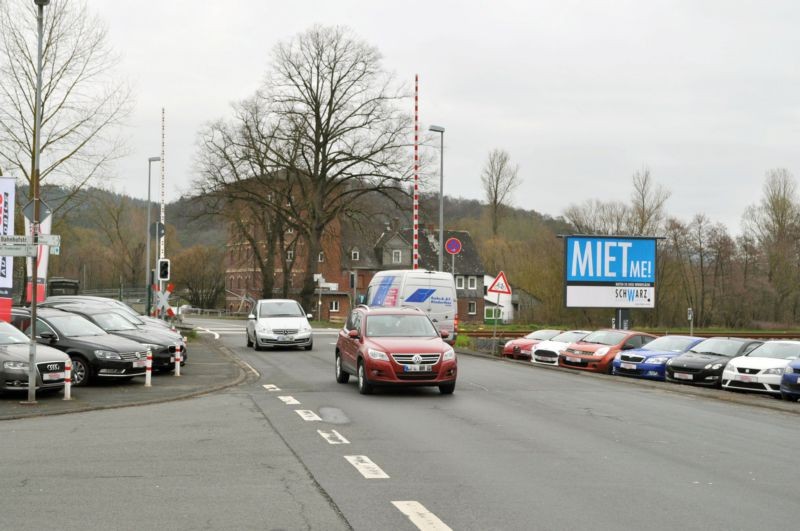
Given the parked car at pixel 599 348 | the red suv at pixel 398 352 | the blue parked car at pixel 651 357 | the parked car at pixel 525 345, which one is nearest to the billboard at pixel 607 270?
→ the parked car at pixel 525 345

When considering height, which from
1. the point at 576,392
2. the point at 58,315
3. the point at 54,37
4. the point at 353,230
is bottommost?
the point at 576,392

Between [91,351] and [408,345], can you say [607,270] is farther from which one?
[91,351]

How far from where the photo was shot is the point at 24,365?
1540cm

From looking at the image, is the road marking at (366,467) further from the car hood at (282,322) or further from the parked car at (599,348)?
the car hood at (282,322)

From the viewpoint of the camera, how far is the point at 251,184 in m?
54.9

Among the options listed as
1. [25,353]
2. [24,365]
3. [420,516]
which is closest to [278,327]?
[25,353]

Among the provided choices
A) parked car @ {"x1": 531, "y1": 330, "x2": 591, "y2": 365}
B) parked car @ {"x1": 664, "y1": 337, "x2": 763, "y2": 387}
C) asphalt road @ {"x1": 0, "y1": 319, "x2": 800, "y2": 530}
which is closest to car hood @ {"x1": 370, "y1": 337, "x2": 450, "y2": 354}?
asphalt road @ {"x1": 0, "y1": 319, "x2": 800, "y2": 530}

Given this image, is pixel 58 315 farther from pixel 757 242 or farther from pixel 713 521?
pixel 757 242

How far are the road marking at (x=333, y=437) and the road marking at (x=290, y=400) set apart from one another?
349 cm

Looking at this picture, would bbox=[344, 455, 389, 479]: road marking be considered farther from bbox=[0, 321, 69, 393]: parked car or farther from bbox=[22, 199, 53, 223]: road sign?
bbox=[22, 199, 53, 223]: road sign

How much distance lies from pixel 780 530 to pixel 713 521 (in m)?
0.50

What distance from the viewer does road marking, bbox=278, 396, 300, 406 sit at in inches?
603

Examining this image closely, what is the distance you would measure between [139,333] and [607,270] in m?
21.5

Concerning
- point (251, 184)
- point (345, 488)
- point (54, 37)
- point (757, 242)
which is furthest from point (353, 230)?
point (345, 488)
